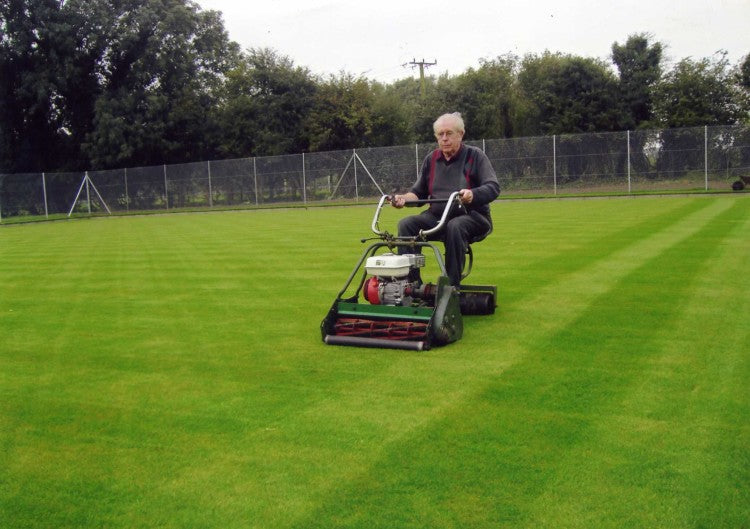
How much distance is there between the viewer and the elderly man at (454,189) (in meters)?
6.57

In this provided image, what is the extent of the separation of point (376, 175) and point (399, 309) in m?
32.9

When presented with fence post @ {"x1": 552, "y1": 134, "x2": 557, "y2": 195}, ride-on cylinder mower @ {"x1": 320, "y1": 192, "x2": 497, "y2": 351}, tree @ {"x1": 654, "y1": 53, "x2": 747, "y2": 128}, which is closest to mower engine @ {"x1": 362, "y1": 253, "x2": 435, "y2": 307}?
ride-on cylinder mower @ {"x1": 320, "y1": 192, "x2": 497, "y2": 351}

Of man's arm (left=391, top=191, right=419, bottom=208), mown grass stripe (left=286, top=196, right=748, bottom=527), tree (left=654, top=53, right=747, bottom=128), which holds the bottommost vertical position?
mown grass stripe (left=286, top=196, right=748, bottom=527)

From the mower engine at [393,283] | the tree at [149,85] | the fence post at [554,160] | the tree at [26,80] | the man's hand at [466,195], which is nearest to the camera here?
the mower engine at [393,283]

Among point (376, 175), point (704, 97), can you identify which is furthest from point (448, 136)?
point (704, 97)

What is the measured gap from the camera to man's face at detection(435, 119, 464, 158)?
6.78 meters

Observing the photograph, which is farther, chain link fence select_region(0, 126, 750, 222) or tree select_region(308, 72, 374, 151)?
tree select_region(308, 72, 374, 151)

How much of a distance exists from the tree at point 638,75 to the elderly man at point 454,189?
3642cm

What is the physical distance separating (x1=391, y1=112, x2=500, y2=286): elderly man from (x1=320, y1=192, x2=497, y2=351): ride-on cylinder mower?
191mm

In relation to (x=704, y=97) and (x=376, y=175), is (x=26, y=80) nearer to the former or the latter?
(x=376, y=175)

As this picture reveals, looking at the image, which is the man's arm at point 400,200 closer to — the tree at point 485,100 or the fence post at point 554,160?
the fence post at point 554,160

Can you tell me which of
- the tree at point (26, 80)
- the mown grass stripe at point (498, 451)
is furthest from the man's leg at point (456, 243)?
the tree at point (26, 80)

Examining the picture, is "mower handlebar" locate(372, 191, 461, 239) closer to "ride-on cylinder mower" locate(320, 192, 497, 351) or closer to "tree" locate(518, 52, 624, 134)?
"ride-on cylinder mower" locate(320, 192, 497, 351)

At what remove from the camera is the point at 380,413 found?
4.09 m
